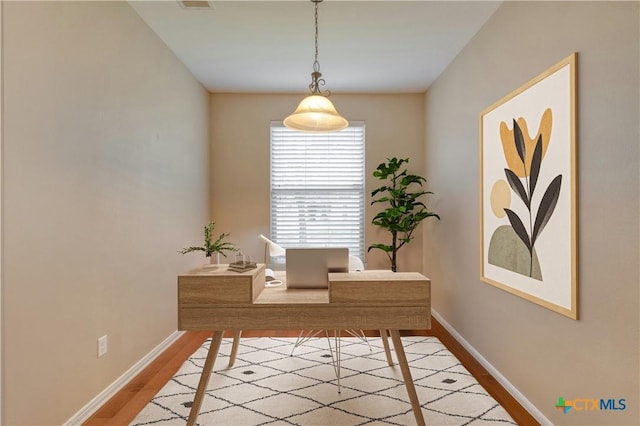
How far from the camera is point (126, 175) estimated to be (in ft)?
8.59

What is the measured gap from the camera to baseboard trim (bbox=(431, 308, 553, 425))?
2.13 meters

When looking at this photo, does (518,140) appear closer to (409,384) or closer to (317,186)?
(409,384)

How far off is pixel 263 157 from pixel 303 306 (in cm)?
319

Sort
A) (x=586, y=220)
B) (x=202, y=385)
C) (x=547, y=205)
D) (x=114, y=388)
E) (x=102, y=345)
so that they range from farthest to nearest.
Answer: (x=114, y=388) → (x=102, y=345) → (x=547, y=205) → (x=202, y=385) → (x=586, y=220)

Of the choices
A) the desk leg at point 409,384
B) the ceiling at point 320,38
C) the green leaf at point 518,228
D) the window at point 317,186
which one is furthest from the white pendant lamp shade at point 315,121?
the window at point 317,186

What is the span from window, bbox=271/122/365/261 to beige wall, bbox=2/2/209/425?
1652 millimetres

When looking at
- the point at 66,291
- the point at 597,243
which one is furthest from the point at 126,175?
the point at 597,243

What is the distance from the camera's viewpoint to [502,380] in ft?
8.43

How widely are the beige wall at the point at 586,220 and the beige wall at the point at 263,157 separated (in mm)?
1602

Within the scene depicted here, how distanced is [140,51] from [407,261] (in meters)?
3.67

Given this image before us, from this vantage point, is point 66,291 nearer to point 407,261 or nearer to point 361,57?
point 361,57

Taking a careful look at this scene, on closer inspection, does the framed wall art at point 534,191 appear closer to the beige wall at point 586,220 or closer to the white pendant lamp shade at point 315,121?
the beige wall at point 586,220

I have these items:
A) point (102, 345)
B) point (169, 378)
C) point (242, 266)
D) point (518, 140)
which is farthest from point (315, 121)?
point (169, 378)

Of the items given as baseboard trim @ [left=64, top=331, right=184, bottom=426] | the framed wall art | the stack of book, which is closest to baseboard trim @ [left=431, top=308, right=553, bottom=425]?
the framed wall art
